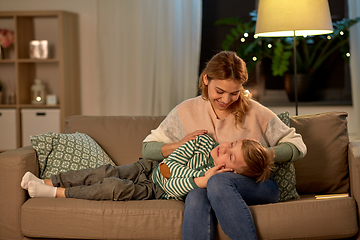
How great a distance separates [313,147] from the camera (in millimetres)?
2205

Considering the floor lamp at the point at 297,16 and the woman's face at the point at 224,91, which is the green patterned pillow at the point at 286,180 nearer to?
the woman's face at the point at 224,91

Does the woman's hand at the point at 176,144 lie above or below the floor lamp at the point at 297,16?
below

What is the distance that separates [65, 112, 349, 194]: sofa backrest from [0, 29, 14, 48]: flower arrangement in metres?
1.89

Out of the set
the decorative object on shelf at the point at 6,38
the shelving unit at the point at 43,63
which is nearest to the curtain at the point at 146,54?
the shelving unit at the point at 43,63

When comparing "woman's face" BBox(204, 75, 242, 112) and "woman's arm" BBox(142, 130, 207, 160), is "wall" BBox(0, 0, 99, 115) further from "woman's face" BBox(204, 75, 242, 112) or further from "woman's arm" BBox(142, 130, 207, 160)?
"woman's face" BBox(204, 75, 242, 112)

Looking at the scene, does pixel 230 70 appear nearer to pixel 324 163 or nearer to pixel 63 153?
pixel 324 163

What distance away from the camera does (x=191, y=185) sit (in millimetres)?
1820

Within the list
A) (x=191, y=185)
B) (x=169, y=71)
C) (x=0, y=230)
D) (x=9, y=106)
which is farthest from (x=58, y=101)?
(x=191, y=185)

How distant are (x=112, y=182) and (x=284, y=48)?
7.71 ft

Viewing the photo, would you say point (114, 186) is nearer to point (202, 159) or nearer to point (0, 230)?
point (202, 159)

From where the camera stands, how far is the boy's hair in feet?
5.79

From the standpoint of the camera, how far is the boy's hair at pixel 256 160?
5.79 ft

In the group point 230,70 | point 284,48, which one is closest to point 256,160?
point 230,70

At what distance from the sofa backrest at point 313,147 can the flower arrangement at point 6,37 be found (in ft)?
6.19
